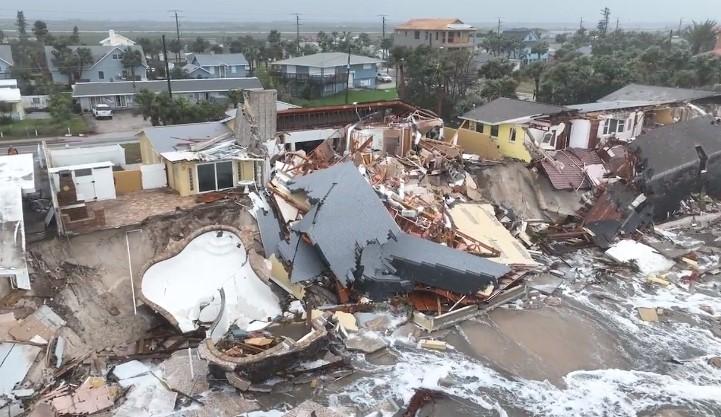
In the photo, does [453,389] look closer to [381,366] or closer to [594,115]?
[381,366]

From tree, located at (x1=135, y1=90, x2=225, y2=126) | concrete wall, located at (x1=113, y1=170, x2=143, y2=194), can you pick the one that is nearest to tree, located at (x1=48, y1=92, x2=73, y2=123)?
tree, located at (x1=135, y1=90, x2=225, y2=126)

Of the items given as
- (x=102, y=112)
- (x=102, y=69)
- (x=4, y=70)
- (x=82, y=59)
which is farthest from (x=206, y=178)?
(x=4, y=70)

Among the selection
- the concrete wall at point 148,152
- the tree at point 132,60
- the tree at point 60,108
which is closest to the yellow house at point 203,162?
the concrete wall at point 148,152

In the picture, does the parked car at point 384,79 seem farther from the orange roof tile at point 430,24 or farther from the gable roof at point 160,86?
the gable roof at point 160,86

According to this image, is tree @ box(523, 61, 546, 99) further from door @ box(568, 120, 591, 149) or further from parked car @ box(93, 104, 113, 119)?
parked car @ box(93, 104, 113, 119)

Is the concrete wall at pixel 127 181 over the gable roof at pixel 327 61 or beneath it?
beneath
